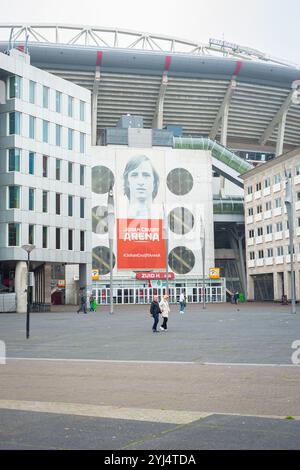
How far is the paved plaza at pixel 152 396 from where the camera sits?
8148 mm

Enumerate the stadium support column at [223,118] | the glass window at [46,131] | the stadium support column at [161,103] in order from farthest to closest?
the stadium support column at [223,118] < the stadium support column at [161,103] < the glass window at [46,131]

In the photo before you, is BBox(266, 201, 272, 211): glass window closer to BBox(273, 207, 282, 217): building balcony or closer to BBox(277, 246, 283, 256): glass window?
BBox(273, 207, 282, 217): building balcony

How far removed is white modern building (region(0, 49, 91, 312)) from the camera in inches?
2437

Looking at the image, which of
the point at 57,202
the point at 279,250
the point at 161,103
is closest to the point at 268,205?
the point at 279,250

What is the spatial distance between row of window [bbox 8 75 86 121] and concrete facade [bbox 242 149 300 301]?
26642 mm

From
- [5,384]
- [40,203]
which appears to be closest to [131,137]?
[40,203]

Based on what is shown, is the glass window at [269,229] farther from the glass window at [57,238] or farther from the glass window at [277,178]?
the glass window at [57,238]

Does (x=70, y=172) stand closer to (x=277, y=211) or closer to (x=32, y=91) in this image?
(x=32, y=91)

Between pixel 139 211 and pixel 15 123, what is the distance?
108 feet

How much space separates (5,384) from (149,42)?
10623 centimetres

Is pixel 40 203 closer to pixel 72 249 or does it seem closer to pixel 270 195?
pixel 72 249

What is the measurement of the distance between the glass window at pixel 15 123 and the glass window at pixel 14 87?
179 cm

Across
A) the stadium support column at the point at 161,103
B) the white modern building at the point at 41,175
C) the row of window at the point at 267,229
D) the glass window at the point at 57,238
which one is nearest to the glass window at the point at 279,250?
the row of window at the point at 267,229

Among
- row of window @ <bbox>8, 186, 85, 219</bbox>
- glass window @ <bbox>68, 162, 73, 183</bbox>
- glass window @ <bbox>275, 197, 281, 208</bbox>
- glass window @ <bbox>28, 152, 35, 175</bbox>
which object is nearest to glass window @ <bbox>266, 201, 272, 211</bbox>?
glass window @ <bbox>275, 197, 281, 208</bbox>
